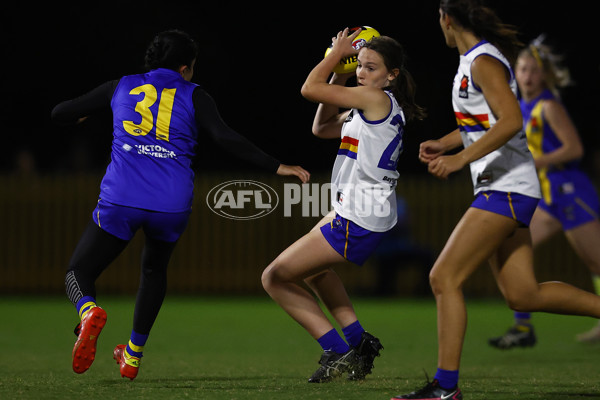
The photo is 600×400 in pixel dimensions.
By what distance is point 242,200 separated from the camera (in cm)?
1430

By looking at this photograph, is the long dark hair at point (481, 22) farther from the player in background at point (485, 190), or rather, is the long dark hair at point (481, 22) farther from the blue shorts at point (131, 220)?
the blue shorts at point (131, 220)

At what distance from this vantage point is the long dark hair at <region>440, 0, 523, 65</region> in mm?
4984

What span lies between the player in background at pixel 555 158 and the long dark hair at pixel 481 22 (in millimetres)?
3196

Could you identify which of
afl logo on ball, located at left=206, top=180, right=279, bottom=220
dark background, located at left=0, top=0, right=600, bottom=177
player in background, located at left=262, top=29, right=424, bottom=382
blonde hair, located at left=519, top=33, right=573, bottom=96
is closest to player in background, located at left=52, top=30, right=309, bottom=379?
player in background, located at left=262, top=29, right=424, bottom=382

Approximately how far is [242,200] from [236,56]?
5778 mm

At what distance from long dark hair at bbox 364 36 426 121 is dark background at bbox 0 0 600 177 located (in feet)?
41.9

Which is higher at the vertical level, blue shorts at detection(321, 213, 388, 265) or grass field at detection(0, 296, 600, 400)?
blue shorts at detection(321, 213, 388, 265)

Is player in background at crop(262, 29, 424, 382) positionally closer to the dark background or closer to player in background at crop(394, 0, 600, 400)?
player in background at crop(394, 0, 600, 400)

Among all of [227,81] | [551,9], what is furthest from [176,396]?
[551,9]

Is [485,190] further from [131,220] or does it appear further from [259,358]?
[259,358]

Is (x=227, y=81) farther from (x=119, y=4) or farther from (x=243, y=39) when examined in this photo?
(x=119, y=4)

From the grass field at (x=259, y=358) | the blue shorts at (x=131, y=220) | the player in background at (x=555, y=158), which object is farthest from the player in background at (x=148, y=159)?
the player in background at (x=555, y=158)

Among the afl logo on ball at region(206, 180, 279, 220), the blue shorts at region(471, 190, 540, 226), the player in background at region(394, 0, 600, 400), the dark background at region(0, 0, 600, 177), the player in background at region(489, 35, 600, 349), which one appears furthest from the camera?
the dark background at region(0, 0, 600, 177)

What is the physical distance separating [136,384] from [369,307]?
7377mm
